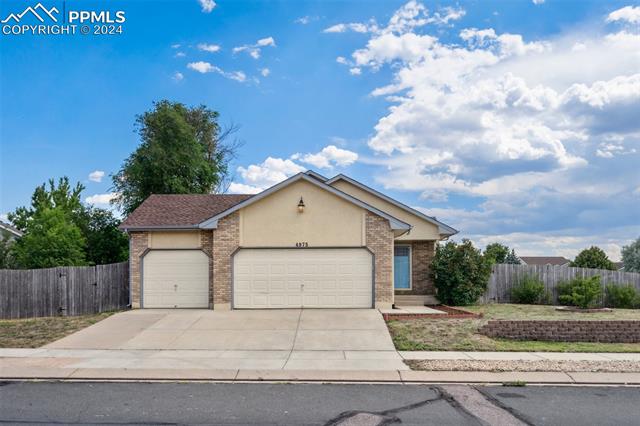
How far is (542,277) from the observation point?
899 inches

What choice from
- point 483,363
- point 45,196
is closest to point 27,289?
point 483,363

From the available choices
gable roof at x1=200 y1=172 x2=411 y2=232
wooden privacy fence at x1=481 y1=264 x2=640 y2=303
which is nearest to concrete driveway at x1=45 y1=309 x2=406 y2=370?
gable roof at x1=200 y1=172 x2=411 y2=232

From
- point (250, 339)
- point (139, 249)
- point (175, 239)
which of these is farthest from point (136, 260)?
point (250, 339)

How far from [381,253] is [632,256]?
24.6 m

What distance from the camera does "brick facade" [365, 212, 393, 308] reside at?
17.8 m

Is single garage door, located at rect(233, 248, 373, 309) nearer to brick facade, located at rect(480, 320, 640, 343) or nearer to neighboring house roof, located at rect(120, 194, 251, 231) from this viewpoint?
neighboring house roof, located at rect(120, 194, 251, 231)

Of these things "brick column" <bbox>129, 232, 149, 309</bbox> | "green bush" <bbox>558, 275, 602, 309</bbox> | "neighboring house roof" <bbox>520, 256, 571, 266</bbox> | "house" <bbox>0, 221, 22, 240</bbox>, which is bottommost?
"neighboring house roof" <bbox>520, 256, 571, 266</bbox>

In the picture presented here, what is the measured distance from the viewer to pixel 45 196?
37.0m

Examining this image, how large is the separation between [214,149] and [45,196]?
39.9 feet

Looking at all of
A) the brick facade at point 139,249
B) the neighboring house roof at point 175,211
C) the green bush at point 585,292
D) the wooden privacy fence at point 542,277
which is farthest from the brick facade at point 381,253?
the green bush at point 585,292

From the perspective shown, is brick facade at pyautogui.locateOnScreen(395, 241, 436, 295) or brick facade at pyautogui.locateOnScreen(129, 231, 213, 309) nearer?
brick facade at pyautogui.locateOnScreen(129, 231, 213, 309)

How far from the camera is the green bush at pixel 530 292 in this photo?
73.4 ft

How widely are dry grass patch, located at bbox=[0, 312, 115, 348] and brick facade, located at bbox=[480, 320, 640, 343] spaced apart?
1140 cm

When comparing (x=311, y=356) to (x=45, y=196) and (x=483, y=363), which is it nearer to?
(x=483, y=363)
